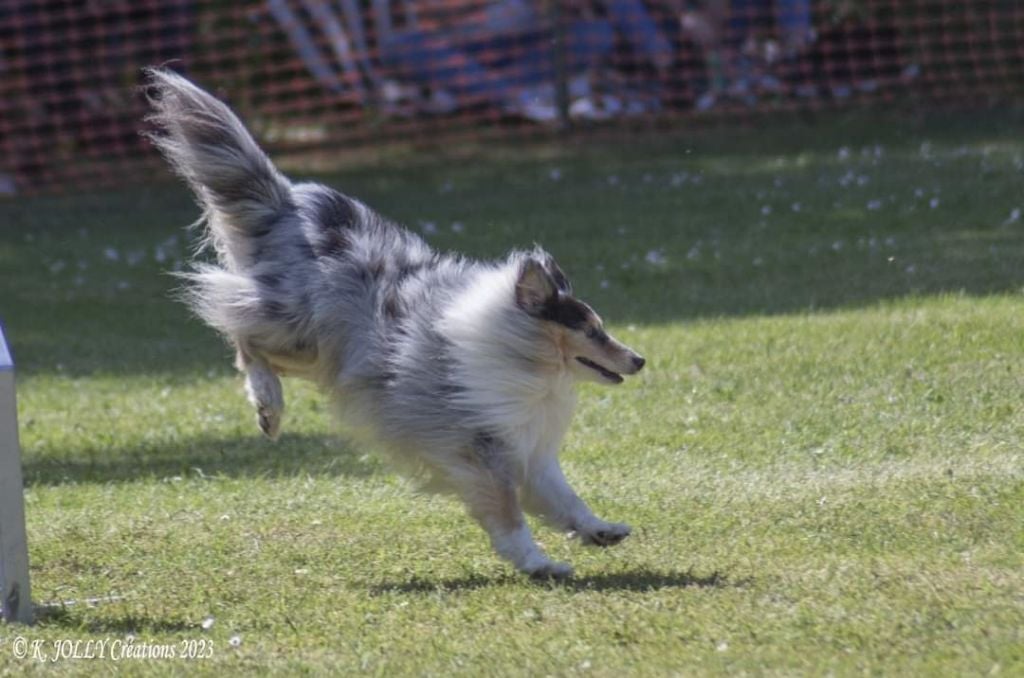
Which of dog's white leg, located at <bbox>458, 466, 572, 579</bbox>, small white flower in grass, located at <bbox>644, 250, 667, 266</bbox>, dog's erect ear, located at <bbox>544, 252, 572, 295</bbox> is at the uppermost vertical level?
dog's erect ear, located at <bbox>544, 252, 572, 295</bbox>

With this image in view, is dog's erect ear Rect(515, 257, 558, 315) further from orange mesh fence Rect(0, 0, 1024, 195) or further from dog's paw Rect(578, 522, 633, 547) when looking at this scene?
orange mesh fence Rect(0, 0, 1024, 195)

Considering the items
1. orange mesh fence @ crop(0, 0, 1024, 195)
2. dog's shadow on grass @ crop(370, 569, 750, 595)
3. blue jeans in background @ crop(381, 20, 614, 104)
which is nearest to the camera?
dog's shadow on grass @ crop(370, 569, 750, 595)

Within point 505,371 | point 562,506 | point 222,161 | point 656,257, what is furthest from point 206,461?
point 656,257

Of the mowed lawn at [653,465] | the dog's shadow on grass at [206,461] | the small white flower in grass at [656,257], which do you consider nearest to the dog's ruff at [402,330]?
the mowed lawn at [653,465]

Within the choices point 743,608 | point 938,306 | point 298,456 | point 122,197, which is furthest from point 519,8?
point 743,608

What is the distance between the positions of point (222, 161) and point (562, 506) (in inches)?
72.6

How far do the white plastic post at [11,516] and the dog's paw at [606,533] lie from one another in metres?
1.82

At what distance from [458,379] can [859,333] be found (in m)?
3.57

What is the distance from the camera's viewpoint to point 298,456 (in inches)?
281

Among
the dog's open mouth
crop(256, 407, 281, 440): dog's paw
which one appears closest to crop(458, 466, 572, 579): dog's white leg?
the dog's open mouth

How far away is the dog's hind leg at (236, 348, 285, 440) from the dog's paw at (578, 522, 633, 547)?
48.8 inches

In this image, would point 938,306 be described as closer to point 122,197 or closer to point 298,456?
point 298,456

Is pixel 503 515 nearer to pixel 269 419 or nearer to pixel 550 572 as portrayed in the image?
pixel 550 572

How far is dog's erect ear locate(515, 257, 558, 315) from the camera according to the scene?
5.11m
